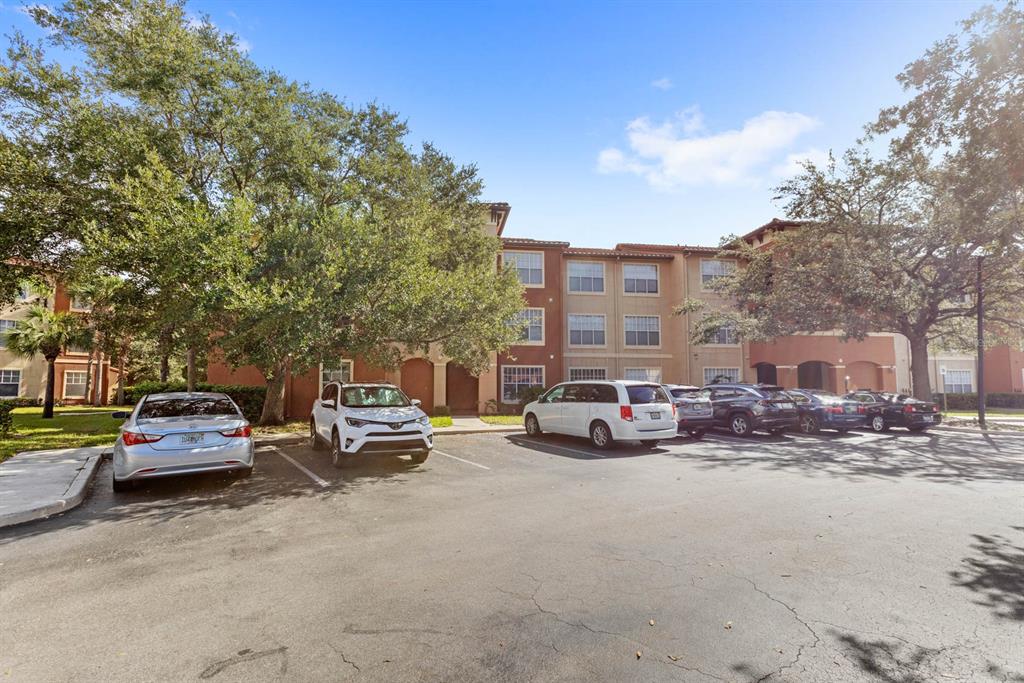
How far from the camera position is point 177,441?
7906mm

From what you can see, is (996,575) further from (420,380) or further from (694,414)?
(420,380)

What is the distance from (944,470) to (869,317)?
14.4m

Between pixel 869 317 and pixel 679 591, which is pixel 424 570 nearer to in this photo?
pixel 679 591

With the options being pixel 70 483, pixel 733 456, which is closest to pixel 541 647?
pixel 70 483

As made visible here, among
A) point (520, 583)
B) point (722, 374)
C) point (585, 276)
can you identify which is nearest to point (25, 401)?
point (585, 276)

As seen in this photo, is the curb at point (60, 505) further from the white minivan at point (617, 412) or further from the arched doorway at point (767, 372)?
the arched doorway at point (767, 372)

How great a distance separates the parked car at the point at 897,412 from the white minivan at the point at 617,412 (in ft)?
31.2

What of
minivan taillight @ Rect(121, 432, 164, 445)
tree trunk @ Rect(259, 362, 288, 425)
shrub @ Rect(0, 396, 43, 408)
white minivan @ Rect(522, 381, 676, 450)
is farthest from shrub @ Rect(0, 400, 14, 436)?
shrub @ Rect(0, 396, 43, 408)

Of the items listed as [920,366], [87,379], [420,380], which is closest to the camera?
[920,366]

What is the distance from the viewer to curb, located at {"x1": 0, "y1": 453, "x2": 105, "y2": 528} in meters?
6.43

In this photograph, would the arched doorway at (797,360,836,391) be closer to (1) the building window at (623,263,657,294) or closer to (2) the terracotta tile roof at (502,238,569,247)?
(1) the building window at (623,263,657,294)

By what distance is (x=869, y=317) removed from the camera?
73.5ft

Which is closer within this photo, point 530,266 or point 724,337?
point 530,266

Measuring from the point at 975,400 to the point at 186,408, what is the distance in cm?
4365
